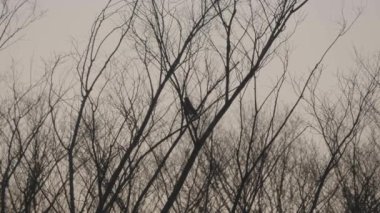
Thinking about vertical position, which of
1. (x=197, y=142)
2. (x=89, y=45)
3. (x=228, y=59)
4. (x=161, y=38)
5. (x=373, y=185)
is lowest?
(x=197, y=142)

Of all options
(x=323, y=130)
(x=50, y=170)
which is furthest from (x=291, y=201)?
(x=50, y=170)

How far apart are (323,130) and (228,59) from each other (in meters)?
4.35

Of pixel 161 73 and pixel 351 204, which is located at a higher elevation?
pixel 351 204

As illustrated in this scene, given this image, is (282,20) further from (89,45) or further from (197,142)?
(89,45)

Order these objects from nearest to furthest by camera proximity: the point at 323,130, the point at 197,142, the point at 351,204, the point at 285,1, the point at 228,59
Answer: the point at 197,142 → the point at 228,59 → the point at 285,1 → the point at 323,130 → the point at 351,204

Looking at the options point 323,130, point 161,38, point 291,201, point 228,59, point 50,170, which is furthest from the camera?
point 291,201

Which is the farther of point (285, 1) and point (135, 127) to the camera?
point (135, 127)

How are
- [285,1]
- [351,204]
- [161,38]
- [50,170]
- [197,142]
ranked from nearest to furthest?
[197,142], [285,1], [161,38], [50,170], [351,204]

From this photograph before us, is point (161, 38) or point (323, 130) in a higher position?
point (323, 130)

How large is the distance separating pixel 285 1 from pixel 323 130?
4.02m

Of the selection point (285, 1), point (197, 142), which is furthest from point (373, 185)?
point (197, 142)

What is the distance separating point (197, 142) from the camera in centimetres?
362

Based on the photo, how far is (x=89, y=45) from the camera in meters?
4.26

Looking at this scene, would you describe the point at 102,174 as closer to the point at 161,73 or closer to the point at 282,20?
the point at 161,73
